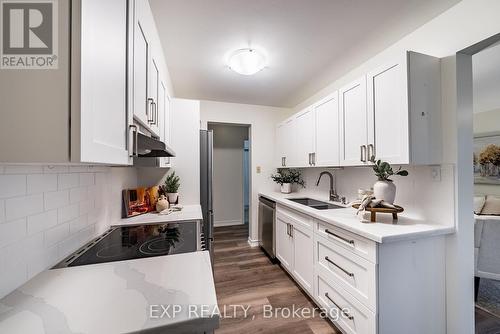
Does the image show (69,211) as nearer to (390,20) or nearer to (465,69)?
(390,20)

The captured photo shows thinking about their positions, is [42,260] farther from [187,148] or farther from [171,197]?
Result: [187,148]

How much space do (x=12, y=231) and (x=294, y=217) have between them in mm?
2042

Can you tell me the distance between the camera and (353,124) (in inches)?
71.5

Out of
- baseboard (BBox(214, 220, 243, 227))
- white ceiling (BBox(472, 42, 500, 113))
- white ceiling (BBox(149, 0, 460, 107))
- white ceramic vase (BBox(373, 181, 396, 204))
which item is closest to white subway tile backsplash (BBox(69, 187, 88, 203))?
white ceiling (BBox(149, 0, 460, 107))

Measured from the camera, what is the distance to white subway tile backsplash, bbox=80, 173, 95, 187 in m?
1.12

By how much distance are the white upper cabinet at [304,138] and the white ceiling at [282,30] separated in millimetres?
498

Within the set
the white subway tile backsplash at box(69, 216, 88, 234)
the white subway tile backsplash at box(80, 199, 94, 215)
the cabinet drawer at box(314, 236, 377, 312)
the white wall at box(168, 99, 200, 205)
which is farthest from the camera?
the white wall at box(168, 99, 200, 205)

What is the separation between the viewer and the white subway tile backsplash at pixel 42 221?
30.8 inches

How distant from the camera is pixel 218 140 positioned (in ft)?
15.1

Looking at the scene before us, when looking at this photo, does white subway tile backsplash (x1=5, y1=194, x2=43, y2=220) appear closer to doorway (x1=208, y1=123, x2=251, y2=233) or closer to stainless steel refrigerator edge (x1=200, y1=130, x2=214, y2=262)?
stainless steel refrigerator edge (x1=200, y1=130, x2=214, y2=262)

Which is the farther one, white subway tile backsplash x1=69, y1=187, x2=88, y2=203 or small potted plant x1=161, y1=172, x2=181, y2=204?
small potted plant x1=161, y1=172, x2=181, y2=204

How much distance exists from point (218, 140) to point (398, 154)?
371 cm

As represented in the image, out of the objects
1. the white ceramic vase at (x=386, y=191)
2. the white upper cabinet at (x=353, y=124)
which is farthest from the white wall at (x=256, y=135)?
the white ceramic vase at (x=386, y=191)

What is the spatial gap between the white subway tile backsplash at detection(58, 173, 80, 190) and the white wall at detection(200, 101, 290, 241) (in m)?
2.38
